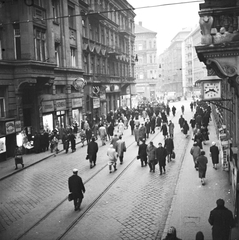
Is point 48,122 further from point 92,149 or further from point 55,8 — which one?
point 92,149

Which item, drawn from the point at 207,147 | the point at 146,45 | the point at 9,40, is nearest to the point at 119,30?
the point at 9,40

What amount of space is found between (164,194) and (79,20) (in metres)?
25.2

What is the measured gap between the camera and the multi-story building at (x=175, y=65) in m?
121

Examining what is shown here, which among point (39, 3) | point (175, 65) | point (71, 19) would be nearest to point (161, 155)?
point (39, 3)

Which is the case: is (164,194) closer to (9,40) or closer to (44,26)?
(9,40)

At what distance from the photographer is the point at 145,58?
9419 cm

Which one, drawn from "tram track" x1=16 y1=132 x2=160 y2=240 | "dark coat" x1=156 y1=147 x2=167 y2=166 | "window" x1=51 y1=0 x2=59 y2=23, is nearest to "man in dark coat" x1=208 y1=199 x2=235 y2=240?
"tram track" x1=16 y1=132 x2=160 y2=240

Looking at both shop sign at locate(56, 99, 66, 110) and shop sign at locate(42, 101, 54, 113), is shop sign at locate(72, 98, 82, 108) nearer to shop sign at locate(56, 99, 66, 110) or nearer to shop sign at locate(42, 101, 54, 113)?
shop sign at locate(56, 99, 66, 110)

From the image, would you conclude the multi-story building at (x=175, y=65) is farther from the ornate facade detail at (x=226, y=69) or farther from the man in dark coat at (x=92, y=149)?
the ornate facade detail at (x=226, y=69)

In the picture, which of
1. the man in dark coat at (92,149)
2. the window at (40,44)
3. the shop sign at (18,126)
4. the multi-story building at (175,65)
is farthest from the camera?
the multi-story building at (175,65)

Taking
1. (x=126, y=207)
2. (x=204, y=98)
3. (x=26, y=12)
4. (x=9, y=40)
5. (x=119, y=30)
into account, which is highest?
(x=119, y=30)

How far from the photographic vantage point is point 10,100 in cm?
2186

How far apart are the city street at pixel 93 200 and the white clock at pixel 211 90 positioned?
3840 mm

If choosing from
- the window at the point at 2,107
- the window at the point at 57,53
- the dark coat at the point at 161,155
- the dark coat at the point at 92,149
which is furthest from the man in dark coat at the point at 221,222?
the window at the point at 57,53
